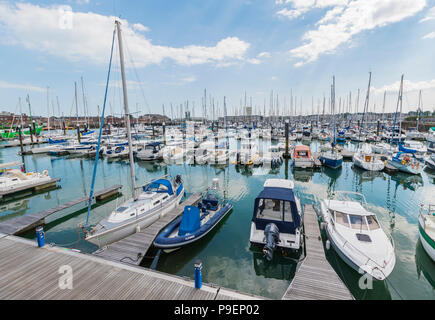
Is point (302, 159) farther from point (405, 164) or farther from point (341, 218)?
point (341, 218)

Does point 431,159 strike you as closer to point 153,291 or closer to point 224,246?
point 224,246

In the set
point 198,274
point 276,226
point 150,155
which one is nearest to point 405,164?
point 276,226

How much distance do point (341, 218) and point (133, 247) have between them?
10.8m

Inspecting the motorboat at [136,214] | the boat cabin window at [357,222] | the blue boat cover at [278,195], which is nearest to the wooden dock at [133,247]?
the motorboat at [136,214]

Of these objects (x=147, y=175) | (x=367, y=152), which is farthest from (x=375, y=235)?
(x=147, y=175)

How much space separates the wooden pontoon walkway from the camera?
6.35 metres

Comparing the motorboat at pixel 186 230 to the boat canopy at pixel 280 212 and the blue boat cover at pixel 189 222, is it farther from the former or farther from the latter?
the boat canopy at pixel 280 212

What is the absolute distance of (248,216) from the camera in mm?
15469

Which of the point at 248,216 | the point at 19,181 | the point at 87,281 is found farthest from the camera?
the point at 19,181

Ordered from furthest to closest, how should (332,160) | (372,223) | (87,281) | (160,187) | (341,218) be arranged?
1. (332,160)
2. (160,187)
3. (341,218)
4. (372,223)
5. (87,281)

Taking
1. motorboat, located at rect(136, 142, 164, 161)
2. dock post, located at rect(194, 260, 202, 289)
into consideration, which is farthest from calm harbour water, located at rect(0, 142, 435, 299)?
motorboat, located at rect(136, 142, 164, 161)

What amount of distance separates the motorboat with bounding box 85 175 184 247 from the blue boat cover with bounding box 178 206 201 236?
2597 mm

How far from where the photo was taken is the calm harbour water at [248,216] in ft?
30.2
